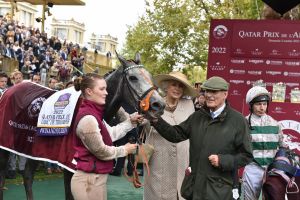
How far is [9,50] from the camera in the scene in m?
19.1

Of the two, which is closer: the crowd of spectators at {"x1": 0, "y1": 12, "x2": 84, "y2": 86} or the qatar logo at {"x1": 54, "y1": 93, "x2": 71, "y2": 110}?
the qatar logo at {"x1": 54, "y1": 93, "x2": 71, "y2": 110}

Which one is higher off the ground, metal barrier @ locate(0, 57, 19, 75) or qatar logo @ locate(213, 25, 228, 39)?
qatar logo @ locate(213, 25, 228, 39)

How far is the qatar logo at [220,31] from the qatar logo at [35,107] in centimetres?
312

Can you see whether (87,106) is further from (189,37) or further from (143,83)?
(189,37)

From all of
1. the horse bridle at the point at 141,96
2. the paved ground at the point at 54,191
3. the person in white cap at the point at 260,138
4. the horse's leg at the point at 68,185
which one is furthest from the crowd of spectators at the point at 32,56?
the person in white cap at the point at 260,138

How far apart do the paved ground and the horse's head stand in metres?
3.13

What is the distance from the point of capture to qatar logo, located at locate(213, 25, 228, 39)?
7.73m

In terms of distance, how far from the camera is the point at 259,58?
755cm

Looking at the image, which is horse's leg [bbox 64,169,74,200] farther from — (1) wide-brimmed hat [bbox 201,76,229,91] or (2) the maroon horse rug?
(1) wide-brimmed hat [bbox 201,76,229,91]

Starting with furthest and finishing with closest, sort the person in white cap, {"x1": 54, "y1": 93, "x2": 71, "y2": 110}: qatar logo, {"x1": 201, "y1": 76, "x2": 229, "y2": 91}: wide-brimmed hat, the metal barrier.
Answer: the metal barrier
{"x1": 54, "y1": 93, "x2": 71, "y2": 110}: qatar logo
the person in white cap
{"x1": 201, "y1": 76, "x2": 229, "y2": 91}: wide-brimmed hat

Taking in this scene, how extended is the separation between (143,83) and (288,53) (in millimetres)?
3656

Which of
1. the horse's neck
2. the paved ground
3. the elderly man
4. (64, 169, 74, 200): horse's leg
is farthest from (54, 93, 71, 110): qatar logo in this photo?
the paved ground

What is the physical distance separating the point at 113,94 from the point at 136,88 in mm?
364

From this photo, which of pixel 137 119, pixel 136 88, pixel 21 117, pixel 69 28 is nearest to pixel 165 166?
pixel 137 119
